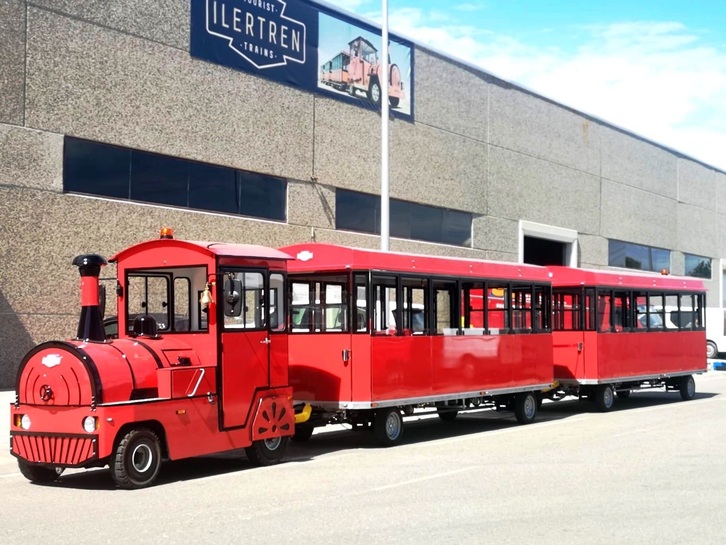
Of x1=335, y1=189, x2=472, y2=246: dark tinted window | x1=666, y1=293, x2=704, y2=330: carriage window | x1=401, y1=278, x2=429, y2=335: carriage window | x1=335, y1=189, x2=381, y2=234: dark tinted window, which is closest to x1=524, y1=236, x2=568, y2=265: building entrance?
x1=335, y1=189, x2=472, y2=246: dark tinted window

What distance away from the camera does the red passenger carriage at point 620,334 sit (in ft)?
67.5

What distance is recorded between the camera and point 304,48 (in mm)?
26875

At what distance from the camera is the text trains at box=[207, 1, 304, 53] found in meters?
Result: 24.4

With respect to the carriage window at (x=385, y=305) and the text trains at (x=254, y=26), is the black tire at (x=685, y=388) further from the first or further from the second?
the text trains at (x=254, y=26)

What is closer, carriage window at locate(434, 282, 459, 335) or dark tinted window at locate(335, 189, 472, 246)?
carriage window at locate(434, 282, 459, 335)

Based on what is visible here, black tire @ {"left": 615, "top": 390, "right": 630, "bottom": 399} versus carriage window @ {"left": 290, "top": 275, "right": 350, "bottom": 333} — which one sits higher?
carriage window @ {"left": 290, "top": 275, "right": 350, "bottom": 333}

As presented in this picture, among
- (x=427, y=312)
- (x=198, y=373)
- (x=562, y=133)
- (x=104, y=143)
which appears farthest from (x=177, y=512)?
(x=562, y=133)

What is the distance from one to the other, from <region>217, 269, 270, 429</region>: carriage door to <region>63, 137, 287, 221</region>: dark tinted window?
10.2 metres

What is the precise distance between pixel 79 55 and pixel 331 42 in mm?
8620

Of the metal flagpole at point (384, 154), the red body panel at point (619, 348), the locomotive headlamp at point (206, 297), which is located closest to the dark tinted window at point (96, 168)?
the metal flagpole at point (384, 154)

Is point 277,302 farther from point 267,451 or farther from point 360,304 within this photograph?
point 360,304

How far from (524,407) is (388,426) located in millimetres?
4310

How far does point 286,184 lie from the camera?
26203mm

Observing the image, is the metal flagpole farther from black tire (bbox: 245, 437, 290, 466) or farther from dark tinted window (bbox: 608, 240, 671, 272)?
dark tinted window (bbox: 608, 240, 671, 272)
